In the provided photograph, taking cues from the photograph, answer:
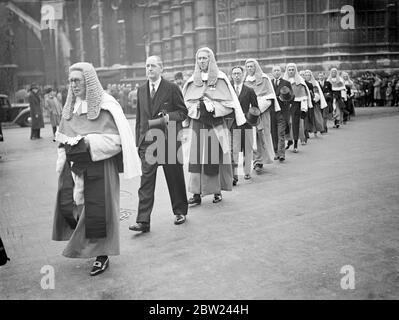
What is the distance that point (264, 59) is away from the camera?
24453mm

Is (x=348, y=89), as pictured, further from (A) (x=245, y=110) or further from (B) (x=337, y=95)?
(A) (x=245, y=110)

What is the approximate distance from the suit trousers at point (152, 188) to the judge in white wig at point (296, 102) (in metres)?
6.24

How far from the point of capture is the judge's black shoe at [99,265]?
5133 mm

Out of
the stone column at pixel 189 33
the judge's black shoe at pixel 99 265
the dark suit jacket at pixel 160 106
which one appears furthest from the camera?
the stone column at pixel 189 33

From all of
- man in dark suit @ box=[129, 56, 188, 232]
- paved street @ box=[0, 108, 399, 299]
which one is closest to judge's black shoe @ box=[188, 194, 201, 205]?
paved street @ box=[0, 108, 399, 299]

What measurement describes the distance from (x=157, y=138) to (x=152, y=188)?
0.61 m

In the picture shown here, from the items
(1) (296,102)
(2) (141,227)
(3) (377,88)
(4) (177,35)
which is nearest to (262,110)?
(1) (296,102)

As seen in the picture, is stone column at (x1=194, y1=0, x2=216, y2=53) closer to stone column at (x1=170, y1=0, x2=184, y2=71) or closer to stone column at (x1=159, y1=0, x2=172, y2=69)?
stone column at (x1=170, y1=0, x2=184, y2=71)

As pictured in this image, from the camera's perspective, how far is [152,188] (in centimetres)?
661

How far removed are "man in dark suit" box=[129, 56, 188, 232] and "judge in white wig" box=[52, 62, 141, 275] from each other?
1.25 m

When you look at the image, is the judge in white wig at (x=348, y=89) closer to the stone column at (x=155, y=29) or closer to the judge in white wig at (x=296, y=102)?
the judge in white wig at (x=296, y=102)

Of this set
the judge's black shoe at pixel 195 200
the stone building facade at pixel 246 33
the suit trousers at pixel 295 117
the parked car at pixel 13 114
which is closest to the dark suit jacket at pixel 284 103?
the suit trousers at pixel 295 117

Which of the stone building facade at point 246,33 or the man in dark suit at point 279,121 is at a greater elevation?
the stone building facade at point 246,33
